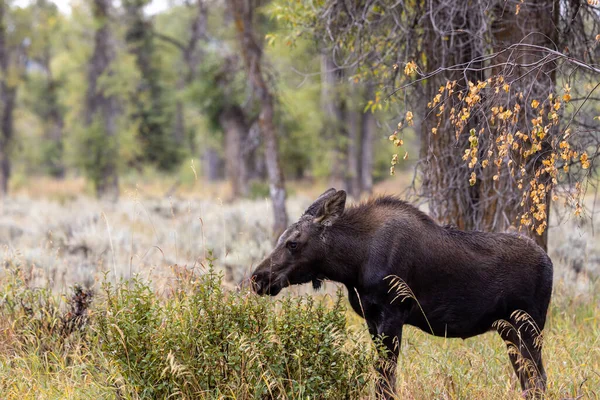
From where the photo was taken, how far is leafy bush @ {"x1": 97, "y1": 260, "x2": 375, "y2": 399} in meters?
4.45

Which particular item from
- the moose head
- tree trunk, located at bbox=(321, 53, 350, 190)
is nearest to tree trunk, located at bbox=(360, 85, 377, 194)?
tree trunk, located at bbox=(321, 53, 350, 190)

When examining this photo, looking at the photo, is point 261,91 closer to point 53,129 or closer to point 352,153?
point 352,153

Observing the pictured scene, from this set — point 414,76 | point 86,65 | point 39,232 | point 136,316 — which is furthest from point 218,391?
point 86,65

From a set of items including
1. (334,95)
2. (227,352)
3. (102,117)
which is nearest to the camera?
(227,352)

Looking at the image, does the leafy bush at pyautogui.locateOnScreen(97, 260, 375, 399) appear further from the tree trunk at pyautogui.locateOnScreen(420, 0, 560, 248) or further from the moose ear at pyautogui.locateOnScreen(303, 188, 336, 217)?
the tree trunk at pyautogui.locateOnScreen(420, 0, 560, 248)

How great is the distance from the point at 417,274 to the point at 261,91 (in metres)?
8.02

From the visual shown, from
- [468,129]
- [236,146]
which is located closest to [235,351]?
[468,129]

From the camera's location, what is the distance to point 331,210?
197 inches

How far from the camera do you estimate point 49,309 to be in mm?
6191

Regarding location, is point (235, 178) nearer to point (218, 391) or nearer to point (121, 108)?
point (121, 108)

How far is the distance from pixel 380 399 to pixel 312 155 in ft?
66.2

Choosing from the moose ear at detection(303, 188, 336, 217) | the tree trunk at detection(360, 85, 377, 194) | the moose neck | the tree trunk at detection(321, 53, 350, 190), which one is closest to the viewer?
the moose neck

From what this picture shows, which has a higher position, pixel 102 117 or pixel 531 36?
pixel 531 36

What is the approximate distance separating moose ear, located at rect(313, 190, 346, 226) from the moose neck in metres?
0.09
